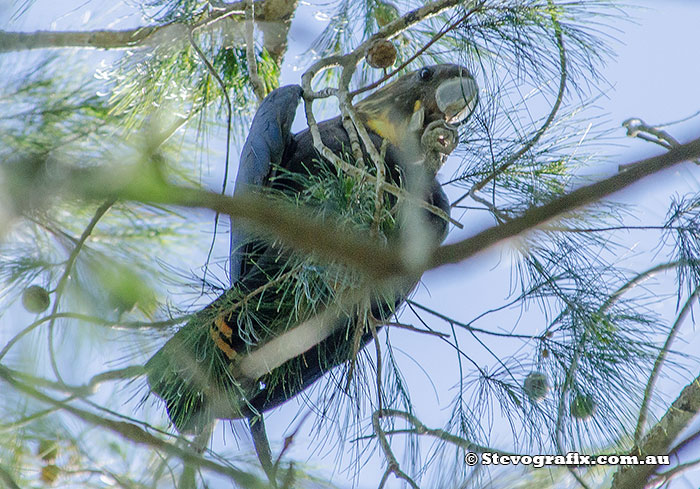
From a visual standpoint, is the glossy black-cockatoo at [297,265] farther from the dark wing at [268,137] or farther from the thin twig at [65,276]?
the thin twig at [65,276]

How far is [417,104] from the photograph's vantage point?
2.51 m

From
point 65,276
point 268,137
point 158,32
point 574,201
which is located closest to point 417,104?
point 268,137

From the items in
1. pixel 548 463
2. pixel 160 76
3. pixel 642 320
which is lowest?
pixel 548 463

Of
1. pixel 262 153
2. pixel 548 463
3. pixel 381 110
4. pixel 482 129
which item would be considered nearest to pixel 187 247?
pixel 262 153

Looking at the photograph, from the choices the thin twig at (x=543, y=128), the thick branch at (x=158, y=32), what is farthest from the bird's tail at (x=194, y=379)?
the thick branch at (x=158, y=32)

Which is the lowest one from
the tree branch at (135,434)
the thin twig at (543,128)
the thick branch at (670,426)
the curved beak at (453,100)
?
the tree branch at (135,434)

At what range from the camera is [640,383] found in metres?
1.78

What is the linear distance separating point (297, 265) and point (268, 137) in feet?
2.49

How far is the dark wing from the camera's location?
2322 millimetres

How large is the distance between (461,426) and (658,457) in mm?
490

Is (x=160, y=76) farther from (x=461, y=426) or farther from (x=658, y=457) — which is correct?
(x=658, y=457)

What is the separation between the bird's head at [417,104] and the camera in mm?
2324

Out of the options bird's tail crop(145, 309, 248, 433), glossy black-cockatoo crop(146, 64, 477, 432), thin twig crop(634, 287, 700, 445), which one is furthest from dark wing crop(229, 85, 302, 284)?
thin twig crop(634, 287, 700, 445)

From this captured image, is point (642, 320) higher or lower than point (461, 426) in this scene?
higher
